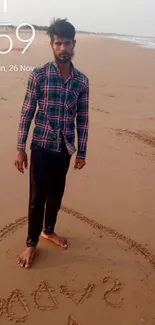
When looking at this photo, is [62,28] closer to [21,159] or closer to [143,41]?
[21,159]

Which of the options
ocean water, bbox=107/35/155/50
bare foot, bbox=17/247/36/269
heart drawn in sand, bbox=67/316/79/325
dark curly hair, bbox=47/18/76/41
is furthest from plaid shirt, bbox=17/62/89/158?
ocean water, bbox=107/35/155/50

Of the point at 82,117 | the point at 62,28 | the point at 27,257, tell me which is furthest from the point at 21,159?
the point at 62,28

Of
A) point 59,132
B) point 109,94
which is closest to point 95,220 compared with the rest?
point 59,132

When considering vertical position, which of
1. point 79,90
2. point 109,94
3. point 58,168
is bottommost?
point 109,94

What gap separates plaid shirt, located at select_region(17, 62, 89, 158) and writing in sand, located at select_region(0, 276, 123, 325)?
1.05 metres

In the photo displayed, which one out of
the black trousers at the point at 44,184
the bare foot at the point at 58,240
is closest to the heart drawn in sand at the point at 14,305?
the black trousers at the point at 44,184

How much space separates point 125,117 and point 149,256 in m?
4.22

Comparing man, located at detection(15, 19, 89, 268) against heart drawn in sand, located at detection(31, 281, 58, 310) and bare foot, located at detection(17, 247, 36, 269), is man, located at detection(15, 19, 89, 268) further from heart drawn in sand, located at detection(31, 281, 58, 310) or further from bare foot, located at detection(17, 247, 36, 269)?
heart drawn in sand, located at detection(31, 281, 58, 310)

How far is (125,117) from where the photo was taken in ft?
23.2

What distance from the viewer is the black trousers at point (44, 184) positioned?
275 cm

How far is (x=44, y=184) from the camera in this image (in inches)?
111

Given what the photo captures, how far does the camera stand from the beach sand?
8.61 feet

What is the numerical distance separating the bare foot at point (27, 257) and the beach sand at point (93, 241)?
5 cm

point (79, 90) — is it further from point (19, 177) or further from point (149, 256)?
point (19, 177)
